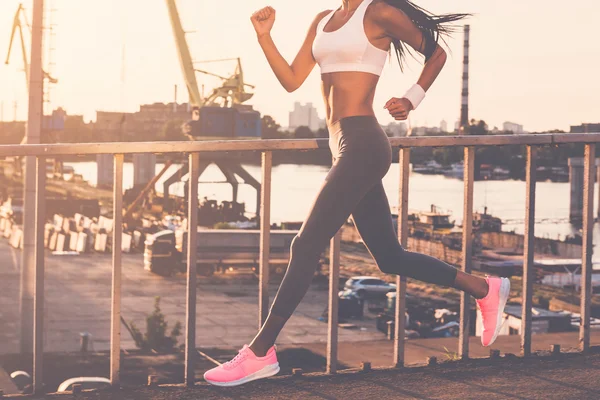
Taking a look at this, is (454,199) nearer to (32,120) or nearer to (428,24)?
(32,120)

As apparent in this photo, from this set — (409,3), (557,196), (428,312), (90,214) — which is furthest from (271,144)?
(557,196)

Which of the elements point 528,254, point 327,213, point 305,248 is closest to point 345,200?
point 327,213

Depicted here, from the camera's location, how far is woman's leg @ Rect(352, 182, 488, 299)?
3773 mm

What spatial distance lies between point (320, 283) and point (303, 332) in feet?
41.6

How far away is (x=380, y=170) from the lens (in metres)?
3.59

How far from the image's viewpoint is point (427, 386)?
4.05 metres

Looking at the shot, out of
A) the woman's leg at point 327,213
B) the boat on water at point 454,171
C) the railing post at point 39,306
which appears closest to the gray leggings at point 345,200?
the woman's leg at point 327,213

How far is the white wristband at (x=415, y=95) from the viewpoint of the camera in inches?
145

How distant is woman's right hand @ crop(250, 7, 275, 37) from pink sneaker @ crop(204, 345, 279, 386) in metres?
1.28

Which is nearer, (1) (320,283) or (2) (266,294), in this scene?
(2) (266,294)

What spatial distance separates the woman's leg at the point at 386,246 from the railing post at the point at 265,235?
576 mm

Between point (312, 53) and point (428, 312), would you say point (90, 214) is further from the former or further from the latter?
point (312, 53)

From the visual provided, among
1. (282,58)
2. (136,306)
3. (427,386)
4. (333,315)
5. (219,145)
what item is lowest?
(136,306)

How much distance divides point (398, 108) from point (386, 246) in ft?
1.88
